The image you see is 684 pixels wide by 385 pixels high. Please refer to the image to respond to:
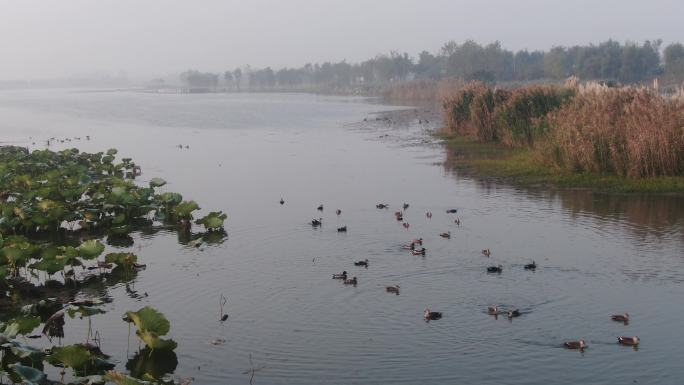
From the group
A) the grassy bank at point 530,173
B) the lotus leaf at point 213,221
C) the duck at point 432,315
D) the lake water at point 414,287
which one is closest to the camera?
the lake water at point 414,287

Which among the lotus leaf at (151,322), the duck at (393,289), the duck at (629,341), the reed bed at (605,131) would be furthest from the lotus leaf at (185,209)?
the reed bed at (605,131)

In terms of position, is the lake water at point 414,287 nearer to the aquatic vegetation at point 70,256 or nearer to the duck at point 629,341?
the duck at point 629,341

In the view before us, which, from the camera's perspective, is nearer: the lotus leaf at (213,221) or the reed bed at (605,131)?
the lotus leaf at (213,221)

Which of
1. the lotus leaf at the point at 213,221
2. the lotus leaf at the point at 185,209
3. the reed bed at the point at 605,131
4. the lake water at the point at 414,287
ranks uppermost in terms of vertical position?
the reed bed at the point at 605,131

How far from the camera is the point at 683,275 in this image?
990cm

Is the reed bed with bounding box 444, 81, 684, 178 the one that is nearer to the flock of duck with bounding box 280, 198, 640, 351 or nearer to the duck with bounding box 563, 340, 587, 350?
the flock of duck with bounding box 280, 198, 640, 351

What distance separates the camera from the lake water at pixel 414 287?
734cm

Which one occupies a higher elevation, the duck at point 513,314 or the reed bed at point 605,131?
the reed bed at point 605,131

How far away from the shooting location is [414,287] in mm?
9617

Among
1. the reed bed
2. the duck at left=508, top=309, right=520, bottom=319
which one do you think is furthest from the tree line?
the duck at left=508, top=309, right=520, bottom=319

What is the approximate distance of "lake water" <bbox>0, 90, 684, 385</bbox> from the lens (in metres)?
7.34

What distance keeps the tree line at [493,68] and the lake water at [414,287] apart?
1359 inches

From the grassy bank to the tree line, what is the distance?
2654 cm

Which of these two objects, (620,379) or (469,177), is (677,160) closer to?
(469,177)
